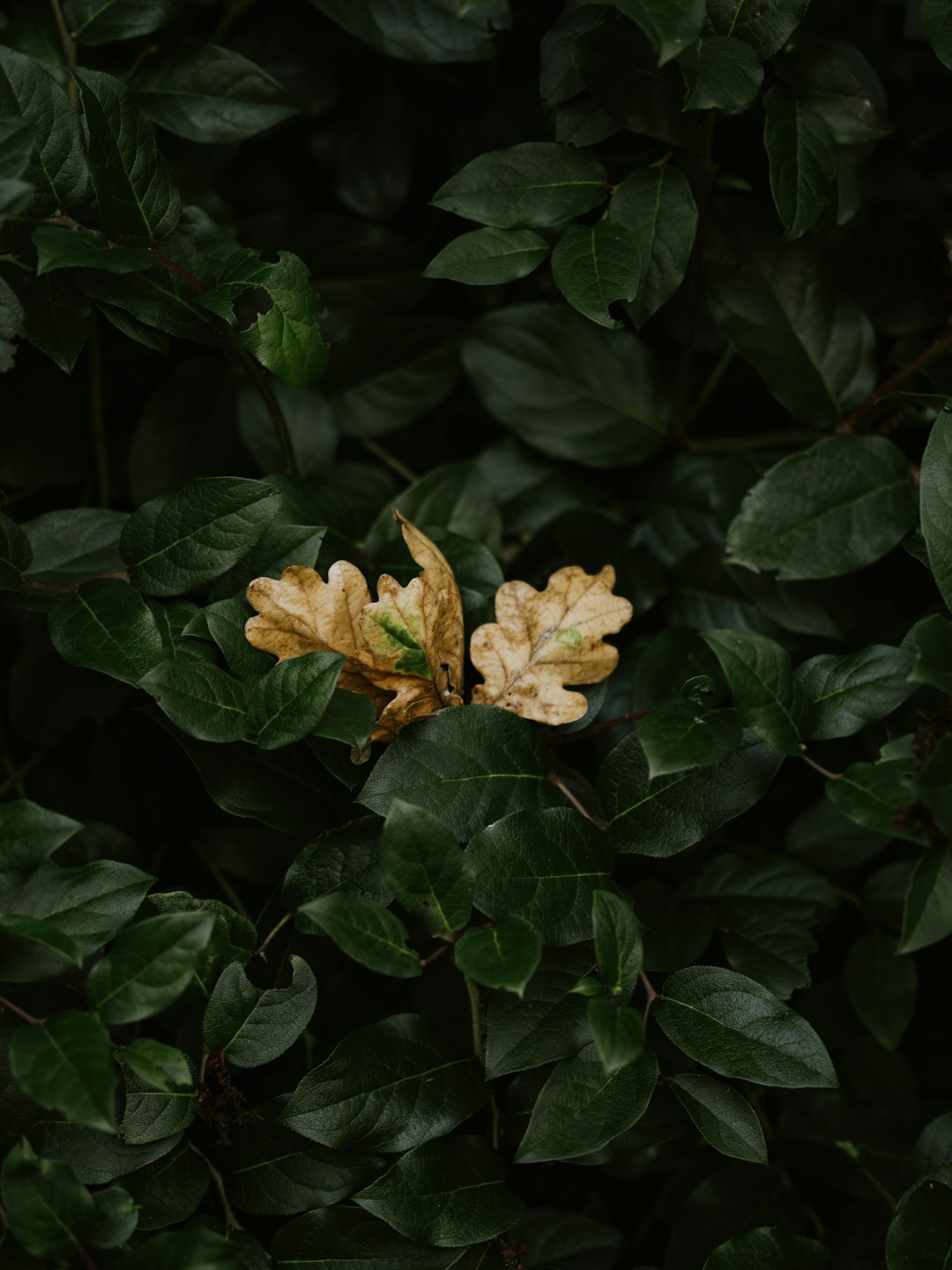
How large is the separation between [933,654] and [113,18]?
93cm

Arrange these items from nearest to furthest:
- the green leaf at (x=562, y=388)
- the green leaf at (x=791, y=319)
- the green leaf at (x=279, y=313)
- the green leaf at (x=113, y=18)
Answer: the green leaf at (x=279, y=313), the green leaf at (x=113, y=18), the green leaf at (x=791, y=319), the green leaf at (x=562, y=388)

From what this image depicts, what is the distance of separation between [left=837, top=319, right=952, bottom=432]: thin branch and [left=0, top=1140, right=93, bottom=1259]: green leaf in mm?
938

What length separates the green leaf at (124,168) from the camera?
2.79 feet

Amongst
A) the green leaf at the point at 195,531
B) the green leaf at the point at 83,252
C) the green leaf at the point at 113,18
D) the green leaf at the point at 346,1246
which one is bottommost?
the green leaf at the point at 346,1246

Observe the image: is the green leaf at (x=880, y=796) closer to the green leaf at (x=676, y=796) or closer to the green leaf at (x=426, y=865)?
the green leaf at (x=676, y=796)

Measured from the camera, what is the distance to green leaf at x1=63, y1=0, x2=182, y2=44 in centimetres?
100

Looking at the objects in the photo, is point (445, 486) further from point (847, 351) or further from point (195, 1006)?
point (195, 1006)

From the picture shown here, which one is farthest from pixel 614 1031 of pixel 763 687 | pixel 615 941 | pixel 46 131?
pixel 46 131

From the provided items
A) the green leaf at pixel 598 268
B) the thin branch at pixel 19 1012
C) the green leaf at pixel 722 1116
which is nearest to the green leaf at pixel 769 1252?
the green leaf at pixel 722 1116

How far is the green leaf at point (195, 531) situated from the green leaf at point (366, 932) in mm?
309

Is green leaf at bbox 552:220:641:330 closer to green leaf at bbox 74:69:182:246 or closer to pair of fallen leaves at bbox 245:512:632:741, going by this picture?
pair of fallen leaves at bbox 245:512:632:741

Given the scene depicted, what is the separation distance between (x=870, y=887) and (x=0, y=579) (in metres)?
0.93

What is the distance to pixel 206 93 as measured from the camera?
107 centimetres

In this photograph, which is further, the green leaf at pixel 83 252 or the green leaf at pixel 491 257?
the green leaf at pixel 491 257
